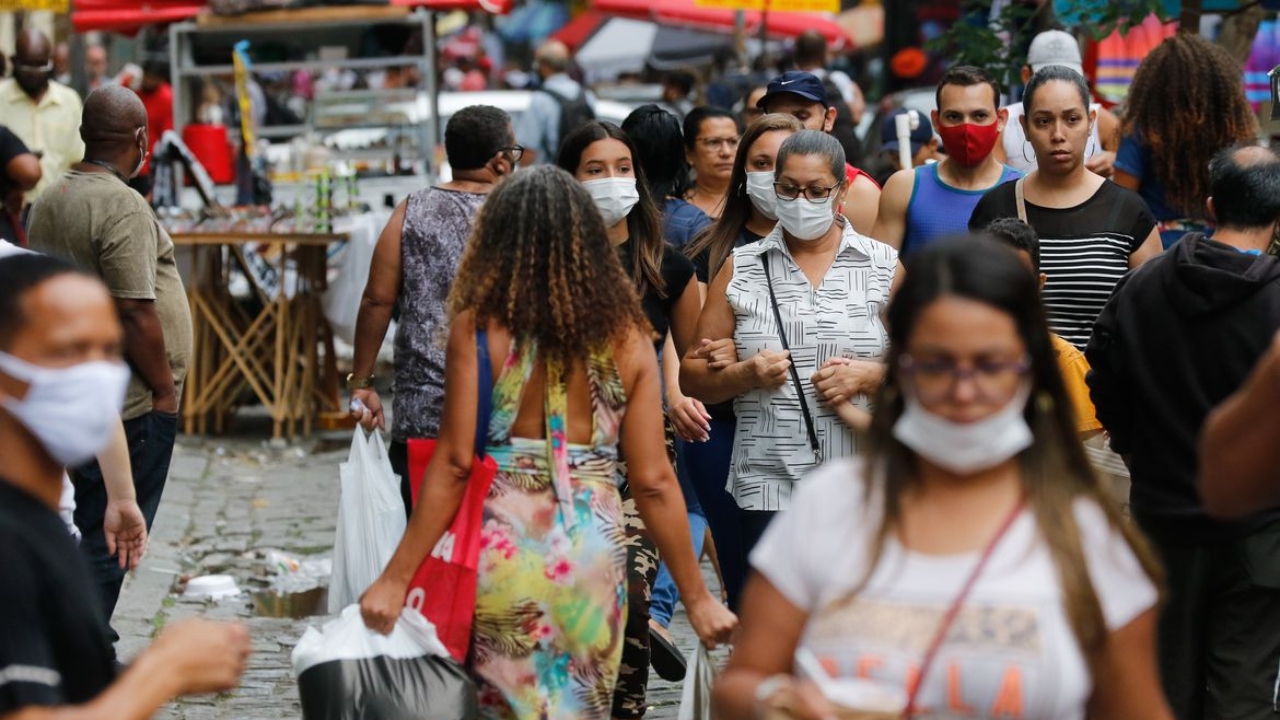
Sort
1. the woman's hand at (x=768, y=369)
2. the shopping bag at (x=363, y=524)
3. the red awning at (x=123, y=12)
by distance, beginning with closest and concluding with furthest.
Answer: the woman's hand at (x=768, y=369) → the shopping bag at (x=363, y=524) → the red awning at (x=123, y=12)

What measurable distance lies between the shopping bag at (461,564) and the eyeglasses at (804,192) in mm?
1649

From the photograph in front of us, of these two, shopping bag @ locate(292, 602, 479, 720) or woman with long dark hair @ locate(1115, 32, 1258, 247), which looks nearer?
shopping bag @ locate(292, 602, 479, 720)

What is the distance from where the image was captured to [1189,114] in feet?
23.1

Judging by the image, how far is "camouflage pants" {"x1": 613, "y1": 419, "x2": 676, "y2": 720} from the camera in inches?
209

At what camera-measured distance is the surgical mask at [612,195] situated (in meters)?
6.09

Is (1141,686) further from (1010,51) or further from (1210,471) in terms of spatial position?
(1010,51)

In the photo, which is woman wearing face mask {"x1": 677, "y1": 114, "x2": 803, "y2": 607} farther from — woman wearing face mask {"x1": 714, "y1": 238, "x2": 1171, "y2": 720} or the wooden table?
the wooden table

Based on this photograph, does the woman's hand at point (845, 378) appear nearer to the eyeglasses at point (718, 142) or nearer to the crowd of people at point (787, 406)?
the crowd of people at point (787, 406)

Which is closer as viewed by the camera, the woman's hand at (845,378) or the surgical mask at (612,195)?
the woman's hand at (845,378)

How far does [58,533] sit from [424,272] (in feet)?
11.4

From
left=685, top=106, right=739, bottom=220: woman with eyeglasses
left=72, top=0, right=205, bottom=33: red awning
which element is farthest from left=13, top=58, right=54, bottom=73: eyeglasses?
left=685, top=106, right=739, bottom=220: woman with eyeglasses

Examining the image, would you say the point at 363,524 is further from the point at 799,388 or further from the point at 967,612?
the point at 967,612

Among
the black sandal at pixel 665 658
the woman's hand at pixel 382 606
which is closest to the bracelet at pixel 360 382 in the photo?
the black sandal at pixel 665 658

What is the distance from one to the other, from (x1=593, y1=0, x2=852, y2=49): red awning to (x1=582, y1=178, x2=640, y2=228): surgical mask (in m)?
21.3
